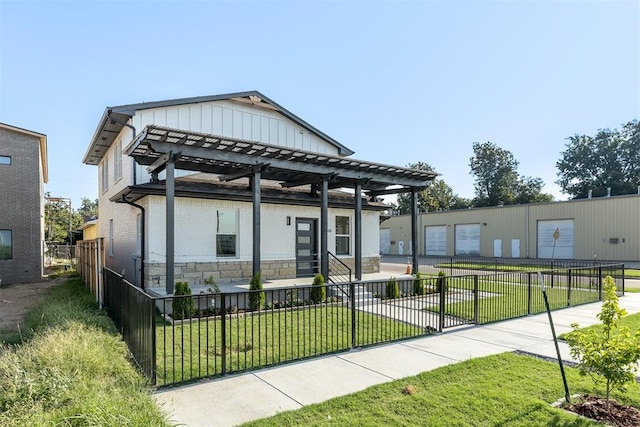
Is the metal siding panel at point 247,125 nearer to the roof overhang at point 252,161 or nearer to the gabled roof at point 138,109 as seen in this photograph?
the gabled roof at point 138,109

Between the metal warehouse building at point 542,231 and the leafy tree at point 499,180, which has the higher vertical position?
the leafy tree at point 499,180

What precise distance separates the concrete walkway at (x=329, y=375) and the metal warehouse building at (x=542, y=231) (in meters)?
24.3

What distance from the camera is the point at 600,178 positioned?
50.1m

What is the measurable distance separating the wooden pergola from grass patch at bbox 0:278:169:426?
4062mm

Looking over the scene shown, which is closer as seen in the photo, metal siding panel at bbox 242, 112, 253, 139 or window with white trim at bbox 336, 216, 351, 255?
metal siding panel at bbox 242, 112, 253, 139

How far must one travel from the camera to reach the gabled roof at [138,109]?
1249 centimetres

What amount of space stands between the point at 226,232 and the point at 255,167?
3177 millimetres

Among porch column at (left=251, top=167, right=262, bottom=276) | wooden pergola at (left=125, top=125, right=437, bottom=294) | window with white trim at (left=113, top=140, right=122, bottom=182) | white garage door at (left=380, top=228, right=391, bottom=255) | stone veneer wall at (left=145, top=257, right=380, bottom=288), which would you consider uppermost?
window with white trim at (left=113, top=140, right=122, bottom=182)

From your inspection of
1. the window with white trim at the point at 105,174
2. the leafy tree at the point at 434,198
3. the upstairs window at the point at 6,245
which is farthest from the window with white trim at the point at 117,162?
the leafy tree at the point at 434,198

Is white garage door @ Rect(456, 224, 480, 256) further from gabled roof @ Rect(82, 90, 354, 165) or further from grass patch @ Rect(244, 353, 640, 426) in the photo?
grass patch @ Rect(244, 353, 640, 426)

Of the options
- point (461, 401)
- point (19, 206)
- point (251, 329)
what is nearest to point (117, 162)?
point (19, 206)

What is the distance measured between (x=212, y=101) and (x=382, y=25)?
6.71 meters

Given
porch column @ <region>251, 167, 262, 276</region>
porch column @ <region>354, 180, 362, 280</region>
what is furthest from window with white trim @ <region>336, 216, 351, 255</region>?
porch column @ <region>251, 167, 262, 276</region>

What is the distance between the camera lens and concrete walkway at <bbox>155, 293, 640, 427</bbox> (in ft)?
13.3
